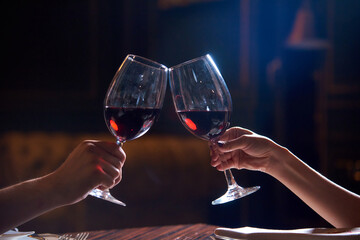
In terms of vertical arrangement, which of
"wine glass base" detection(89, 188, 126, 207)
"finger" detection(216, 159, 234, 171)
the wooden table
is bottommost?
the wooden table

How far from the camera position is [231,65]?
135 inches

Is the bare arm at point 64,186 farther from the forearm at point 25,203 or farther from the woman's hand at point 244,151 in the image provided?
the woman's hand at point 244,151

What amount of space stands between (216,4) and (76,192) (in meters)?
2.76

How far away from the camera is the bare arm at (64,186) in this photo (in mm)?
920

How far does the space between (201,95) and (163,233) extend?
1.23 ft

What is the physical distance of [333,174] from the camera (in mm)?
3480

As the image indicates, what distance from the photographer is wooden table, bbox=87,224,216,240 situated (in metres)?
1.02

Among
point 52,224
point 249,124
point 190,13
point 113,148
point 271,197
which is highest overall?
point 190,13

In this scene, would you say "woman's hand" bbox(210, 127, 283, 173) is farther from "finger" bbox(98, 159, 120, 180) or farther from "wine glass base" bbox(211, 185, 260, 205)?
"finger" bbox(98, 159, 120, 180)

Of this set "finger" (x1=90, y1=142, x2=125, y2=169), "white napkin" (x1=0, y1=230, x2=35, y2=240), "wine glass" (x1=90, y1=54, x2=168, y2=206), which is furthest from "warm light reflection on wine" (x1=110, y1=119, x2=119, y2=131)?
"white napkin" (x1=0, y1=230, x2=35, y2=240)

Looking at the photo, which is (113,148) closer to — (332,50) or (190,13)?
(190,13)

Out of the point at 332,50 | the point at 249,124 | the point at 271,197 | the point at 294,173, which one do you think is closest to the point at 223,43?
the point at 249,124

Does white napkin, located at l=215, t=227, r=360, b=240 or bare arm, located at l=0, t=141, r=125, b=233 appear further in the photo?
bare arm, located at l=0, t=141, r=125, b=233

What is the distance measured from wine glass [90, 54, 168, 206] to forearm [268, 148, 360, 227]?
435mm
